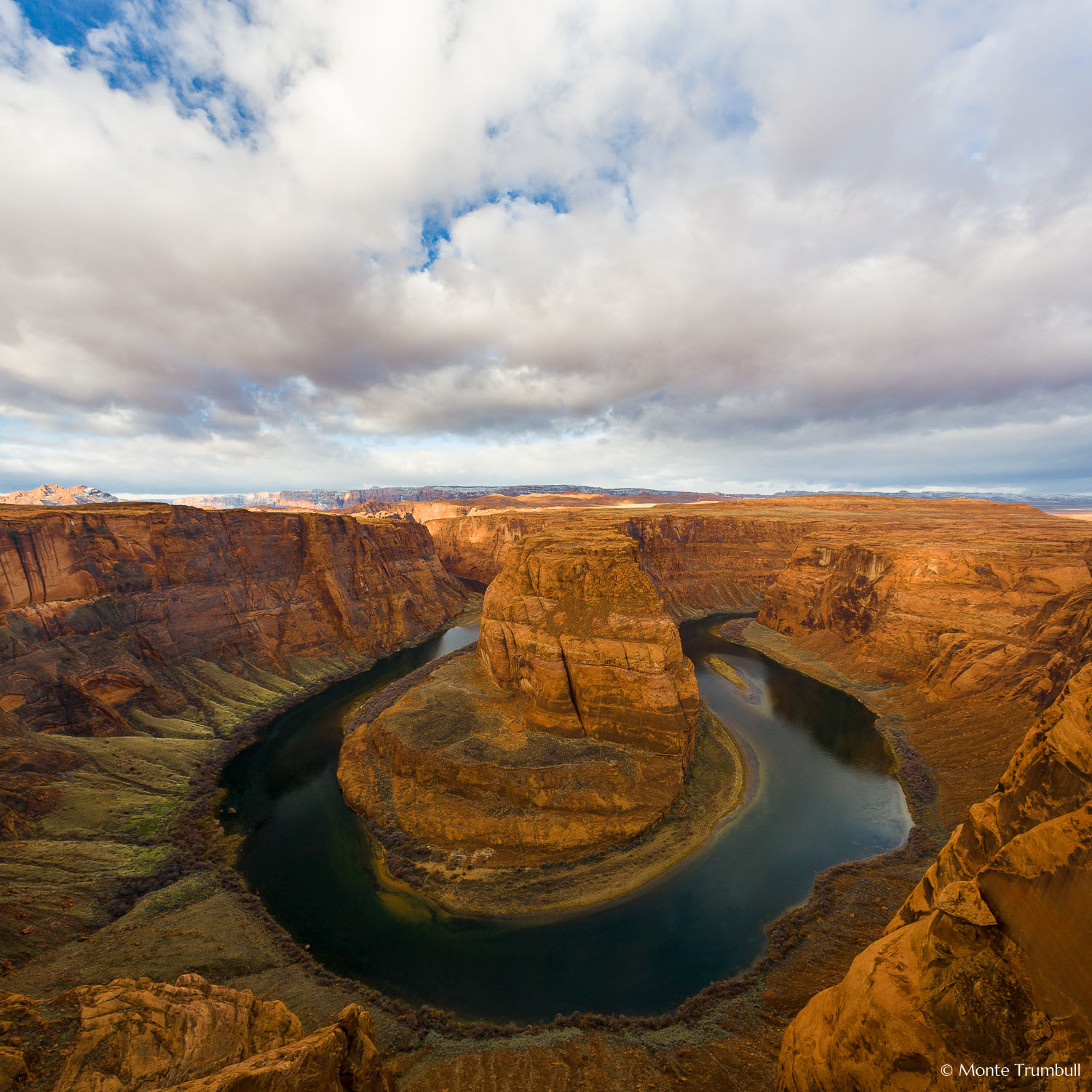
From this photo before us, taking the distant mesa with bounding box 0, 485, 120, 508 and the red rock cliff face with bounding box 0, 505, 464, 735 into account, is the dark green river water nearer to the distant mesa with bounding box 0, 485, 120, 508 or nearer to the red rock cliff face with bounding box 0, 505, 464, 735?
the red rock cliff face with bounding box 0, 505, 464, 735

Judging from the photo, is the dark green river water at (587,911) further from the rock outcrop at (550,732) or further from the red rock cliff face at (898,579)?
the red rock cliff face at (898,579)

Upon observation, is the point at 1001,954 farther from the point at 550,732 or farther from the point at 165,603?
the point at 165,603

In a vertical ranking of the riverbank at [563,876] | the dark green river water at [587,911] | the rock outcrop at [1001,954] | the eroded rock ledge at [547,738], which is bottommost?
the dark green river water at [587,911]

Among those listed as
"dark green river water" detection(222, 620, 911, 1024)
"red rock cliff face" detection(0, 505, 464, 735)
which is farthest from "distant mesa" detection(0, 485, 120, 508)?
"dark green river water" detection(222, 620, 911, 1024)

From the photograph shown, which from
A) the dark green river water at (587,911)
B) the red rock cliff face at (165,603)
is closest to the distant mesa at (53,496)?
the red rock cliff face at (165,603)

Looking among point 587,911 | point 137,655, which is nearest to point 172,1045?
point 587,911

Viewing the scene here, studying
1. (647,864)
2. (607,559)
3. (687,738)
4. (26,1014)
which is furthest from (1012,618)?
(26,1014)
